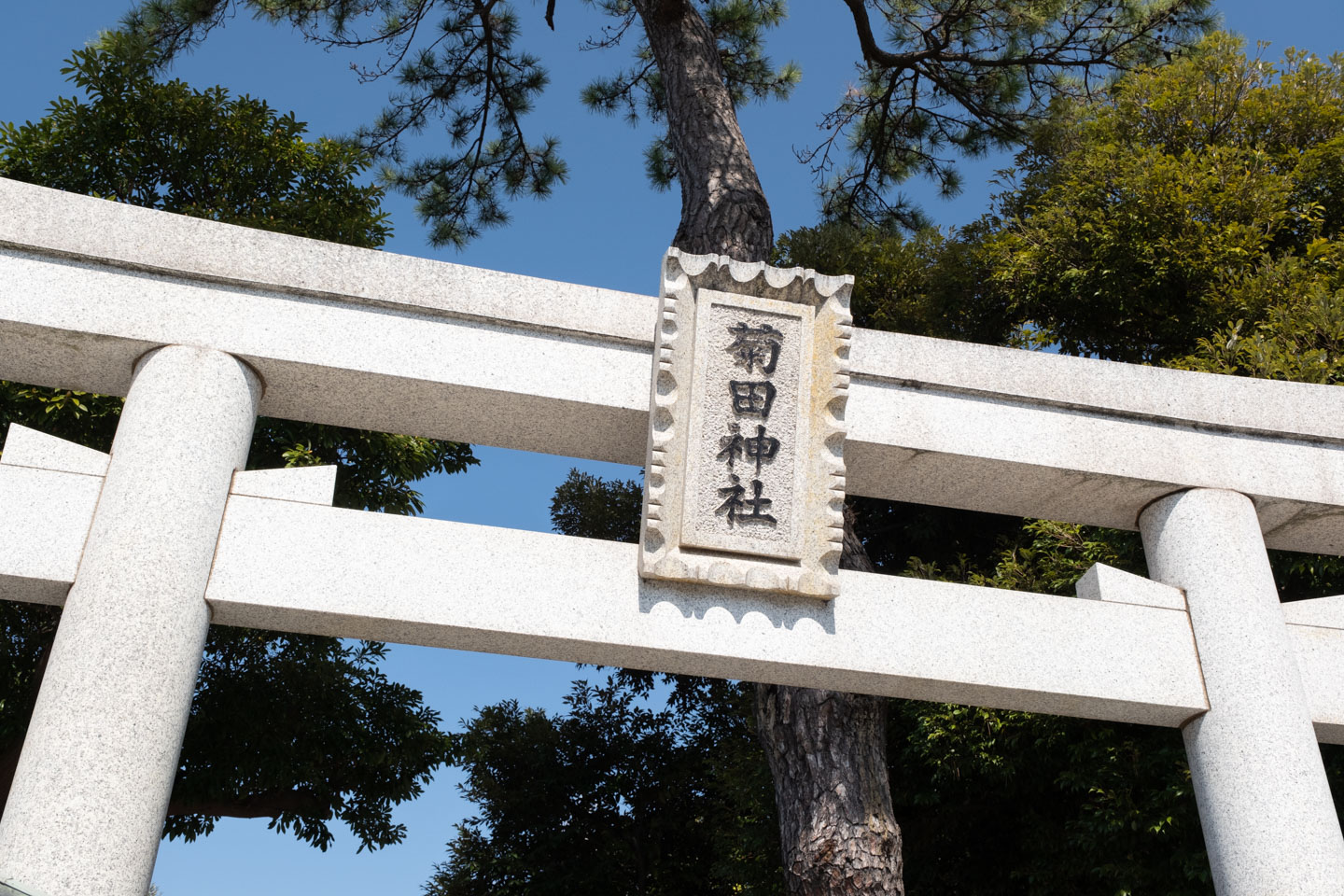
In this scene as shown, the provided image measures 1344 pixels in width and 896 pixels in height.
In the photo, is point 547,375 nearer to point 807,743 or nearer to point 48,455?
point 48,455

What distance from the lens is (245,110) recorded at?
907 centimetres

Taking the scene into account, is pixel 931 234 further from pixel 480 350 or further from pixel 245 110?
pixel 480 350

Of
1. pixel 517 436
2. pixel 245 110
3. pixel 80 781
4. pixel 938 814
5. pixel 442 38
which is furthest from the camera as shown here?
pixel 442 38

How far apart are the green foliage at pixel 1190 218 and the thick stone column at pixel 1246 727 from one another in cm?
324

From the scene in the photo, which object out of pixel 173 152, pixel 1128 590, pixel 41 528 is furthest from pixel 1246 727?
pixel 173 152

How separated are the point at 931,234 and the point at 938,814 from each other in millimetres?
5755

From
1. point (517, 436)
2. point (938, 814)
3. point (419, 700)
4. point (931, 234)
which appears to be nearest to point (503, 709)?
point (419, 700)

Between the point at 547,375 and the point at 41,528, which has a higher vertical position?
the point at 547,375

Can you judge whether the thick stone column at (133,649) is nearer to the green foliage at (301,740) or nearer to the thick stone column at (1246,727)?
the thick stone column at (1246,727)

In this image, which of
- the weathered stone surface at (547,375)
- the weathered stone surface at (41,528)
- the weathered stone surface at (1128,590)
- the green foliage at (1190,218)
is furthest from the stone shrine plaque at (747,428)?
the green foliage at (1190,218)

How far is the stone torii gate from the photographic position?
12.0ft

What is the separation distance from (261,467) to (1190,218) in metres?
7.12

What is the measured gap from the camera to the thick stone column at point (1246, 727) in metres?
3.98

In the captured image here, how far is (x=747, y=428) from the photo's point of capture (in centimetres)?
429
